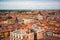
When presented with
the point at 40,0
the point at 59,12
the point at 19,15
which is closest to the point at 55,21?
the point at 59,12

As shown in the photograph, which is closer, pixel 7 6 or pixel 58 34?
pixel 58 34

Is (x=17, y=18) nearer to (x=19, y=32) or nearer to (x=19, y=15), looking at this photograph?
(x=19, y=15)

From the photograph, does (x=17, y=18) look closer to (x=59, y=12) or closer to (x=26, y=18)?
(x=26, y=18)

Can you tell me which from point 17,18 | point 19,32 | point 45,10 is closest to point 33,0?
point 45,10

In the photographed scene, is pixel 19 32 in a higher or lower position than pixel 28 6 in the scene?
lower

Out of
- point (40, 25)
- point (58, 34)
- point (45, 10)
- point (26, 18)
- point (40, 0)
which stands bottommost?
point (58, 34)

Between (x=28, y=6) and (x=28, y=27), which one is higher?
(x=28, y=6)
